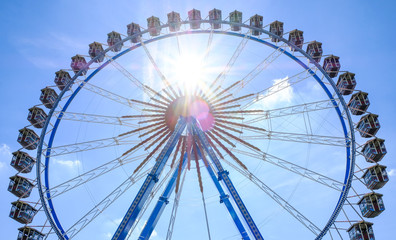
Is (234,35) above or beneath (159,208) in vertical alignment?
above

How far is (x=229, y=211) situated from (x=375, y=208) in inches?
312

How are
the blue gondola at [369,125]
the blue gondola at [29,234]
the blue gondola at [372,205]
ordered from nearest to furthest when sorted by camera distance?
the blue gondola at [372,205], the blue gondola at [29,234], the blue gondola at [369,125]

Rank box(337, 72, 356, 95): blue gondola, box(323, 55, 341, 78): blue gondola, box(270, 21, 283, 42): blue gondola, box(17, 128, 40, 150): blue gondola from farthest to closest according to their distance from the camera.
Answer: box(270, 21, 283, 42): blue gondola
box(17, 128, 40, 150): blue gondola
box(323, 55, 341, 78): blue gondola
box(337, 72, 356, 95): blue gondola

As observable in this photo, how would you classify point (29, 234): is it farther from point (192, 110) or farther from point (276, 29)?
point (276, 29)

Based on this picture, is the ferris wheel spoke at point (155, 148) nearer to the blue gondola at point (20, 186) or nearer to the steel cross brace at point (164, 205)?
the steel cross brace at point (164, 205)

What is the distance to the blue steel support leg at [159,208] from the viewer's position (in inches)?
560

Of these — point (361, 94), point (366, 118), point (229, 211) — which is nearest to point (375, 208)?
point (366, 118)

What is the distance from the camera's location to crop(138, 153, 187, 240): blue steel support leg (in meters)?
14.2

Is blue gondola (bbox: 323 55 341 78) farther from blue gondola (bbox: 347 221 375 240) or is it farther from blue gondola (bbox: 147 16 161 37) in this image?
blue gondola (bbox: 147 16 161 37)

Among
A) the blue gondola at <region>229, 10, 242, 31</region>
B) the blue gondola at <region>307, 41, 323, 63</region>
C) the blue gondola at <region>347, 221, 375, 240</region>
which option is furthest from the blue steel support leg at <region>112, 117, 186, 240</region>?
the blue gondola at <region>347, 221, 375, 240</region>

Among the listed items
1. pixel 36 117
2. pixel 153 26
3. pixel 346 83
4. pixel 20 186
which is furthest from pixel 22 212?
pixel 346 83

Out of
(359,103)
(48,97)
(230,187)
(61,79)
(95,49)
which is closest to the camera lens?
(230,187)

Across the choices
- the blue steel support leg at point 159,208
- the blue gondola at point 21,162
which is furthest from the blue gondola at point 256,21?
the blue gondola at point 21,162

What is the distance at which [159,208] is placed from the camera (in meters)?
15.3
